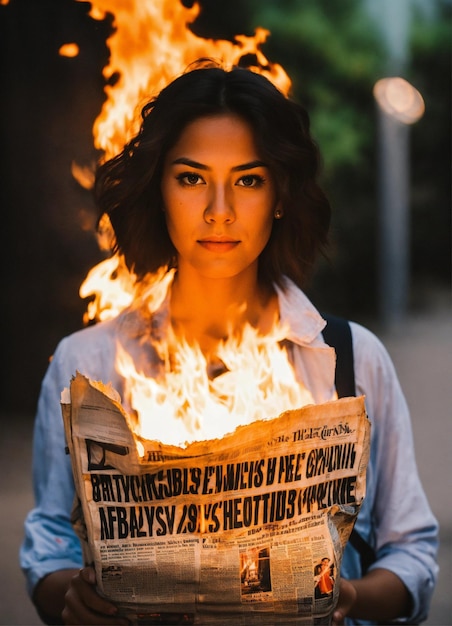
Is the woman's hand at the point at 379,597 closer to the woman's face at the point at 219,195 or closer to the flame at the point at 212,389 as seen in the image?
the flame at the point at 212,389

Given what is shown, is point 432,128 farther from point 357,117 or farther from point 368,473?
point 368,473

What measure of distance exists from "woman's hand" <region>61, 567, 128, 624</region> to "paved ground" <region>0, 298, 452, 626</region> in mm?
3163

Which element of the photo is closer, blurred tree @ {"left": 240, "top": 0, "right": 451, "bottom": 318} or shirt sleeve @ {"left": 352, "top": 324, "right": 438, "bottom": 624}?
shirt sleeve @ {"left": 352, "top": 324, "right": 438, "bottom": 624}

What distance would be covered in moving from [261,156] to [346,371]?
22.0 inches

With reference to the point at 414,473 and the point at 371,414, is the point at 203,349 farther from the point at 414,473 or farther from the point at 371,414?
the point at 414,473

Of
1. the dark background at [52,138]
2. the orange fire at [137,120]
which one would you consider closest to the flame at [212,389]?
the orange fire at [137,120]

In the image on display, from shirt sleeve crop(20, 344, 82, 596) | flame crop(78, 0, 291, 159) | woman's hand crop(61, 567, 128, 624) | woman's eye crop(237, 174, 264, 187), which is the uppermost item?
A: flame crop(78, 0, 291, 159)

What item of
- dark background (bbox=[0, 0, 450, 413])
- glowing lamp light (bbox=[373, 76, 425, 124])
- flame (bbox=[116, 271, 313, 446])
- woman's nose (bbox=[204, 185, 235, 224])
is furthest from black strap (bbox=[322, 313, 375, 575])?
glowing lamp light (bbox=[373, 76, 425, 124])

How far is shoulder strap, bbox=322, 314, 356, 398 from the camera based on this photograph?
2.26 meters

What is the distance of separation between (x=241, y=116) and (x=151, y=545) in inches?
43.1

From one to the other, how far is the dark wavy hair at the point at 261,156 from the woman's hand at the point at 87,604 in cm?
96

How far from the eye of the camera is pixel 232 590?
1.74 m

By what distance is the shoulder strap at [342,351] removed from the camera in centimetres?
226

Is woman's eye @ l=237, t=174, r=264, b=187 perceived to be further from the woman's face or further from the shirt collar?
the shirt collar
